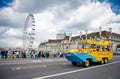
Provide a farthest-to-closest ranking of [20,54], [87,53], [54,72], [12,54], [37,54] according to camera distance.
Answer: [37,54], [20,54], [12,54], [87,53], [54,72]

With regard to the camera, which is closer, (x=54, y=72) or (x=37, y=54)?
(x=54, y=72)

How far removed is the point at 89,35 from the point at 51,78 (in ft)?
343

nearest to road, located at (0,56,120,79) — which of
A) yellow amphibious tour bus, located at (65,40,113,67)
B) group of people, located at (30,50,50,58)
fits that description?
yellow amphibious tour bus, located at (65,40,113,67)

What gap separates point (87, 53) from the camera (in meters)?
17.5

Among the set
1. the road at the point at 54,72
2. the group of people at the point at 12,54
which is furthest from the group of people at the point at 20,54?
the road at the point at 54,72

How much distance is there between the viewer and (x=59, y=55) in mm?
42938

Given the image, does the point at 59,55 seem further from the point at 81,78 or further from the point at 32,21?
the point at 81,78

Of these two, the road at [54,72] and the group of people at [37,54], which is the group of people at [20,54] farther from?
the road at [54,72]

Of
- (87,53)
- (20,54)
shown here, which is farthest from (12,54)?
(87,53)

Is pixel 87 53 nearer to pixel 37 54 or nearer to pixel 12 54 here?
pixel 12 54

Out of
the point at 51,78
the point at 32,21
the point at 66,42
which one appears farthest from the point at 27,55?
the point at 66,42

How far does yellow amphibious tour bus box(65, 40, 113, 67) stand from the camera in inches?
672

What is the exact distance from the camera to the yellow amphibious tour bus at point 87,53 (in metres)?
17.1

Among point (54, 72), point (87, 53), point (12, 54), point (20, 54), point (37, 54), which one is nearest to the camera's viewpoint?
point (54, 72)
